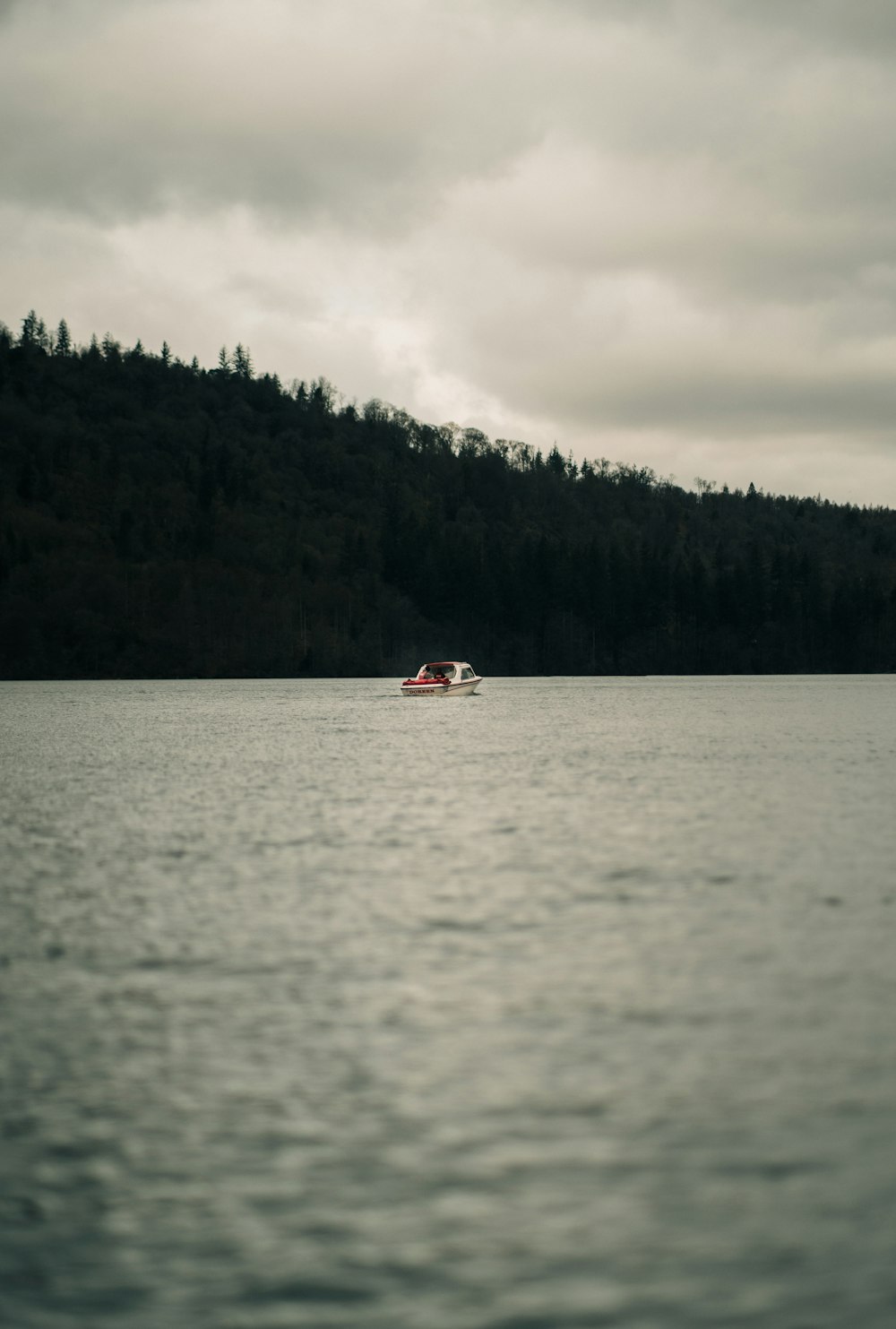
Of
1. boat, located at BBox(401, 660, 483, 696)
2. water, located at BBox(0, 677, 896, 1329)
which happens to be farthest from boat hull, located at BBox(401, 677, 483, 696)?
water, located at BBox(0, 677, 896, 1329)

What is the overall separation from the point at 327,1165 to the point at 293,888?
12561 mm

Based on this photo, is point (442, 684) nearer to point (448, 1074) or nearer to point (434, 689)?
point (434, 689)

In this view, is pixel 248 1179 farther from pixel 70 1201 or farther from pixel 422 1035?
pixel 422 1035

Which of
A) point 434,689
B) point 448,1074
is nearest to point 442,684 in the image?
A: point 434,689

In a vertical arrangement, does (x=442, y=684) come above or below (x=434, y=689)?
above

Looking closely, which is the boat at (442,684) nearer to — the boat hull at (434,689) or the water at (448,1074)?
the boat hull at (434,689)

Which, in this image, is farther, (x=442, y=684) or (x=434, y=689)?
(x=442, y=684)

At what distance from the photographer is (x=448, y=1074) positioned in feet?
40.2

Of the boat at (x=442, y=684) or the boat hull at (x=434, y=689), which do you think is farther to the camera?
the boat at (x=442, y=684)

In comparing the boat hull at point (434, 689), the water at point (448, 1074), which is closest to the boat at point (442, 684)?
the boat hull at point (434, 689)

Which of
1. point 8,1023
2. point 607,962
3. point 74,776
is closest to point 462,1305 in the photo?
point 8,1023

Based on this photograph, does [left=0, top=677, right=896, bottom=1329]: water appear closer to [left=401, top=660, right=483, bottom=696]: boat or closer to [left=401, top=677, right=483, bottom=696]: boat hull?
[left=401, top=677, right=483, bottom=696]: boat hull

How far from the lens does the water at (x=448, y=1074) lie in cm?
811

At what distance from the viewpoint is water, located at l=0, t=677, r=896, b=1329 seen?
8.11 metres
